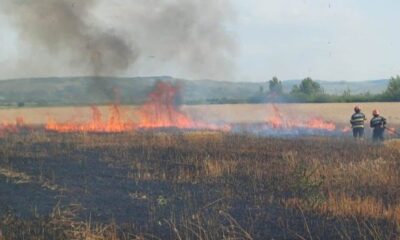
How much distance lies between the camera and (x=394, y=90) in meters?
62.0

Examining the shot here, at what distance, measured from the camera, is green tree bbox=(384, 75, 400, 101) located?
61.2 metres

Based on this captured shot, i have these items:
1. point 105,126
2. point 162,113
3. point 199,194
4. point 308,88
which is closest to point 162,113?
point 162,113

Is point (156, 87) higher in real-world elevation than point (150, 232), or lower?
higher

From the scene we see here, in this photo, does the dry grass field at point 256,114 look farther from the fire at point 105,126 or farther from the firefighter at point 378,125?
the firefighter at point 378,125

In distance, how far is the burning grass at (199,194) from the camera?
8.21 m

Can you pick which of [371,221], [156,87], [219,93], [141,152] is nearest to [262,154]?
[141,152]

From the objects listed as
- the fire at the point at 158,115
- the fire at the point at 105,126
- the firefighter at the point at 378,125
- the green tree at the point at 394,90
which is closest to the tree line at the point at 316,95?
the green tree at the point at 394,90

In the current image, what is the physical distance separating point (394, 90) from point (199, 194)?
184 ft

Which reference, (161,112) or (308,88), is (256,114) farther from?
(308,88)

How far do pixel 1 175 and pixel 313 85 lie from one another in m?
67.4

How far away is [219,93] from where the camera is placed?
472 feet

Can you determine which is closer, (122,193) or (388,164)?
(122,193)

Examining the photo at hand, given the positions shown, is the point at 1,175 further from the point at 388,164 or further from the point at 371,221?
the point at 388,164

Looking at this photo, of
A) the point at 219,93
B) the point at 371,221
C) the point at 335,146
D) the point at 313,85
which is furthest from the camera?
the point at 219,93
